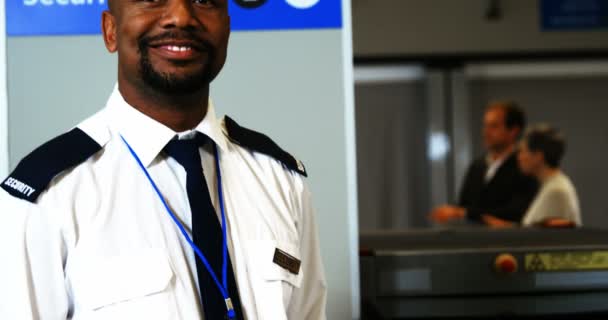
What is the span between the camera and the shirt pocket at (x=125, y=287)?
3.16 feet

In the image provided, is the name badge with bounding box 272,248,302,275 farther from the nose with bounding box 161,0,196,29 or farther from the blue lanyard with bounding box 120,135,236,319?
the nose with bounding box 161,0,196,29

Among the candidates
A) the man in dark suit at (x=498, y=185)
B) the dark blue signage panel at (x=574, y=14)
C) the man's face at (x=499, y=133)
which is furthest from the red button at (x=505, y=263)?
the dark blue signage panel at (x=574, y=14)

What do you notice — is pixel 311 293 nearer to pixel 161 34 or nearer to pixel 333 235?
pixel 333 235

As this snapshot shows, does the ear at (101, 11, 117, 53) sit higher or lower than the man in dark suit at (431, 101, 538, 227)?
higher

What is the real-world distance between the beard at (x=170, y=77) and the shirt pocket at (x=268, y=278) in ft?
0.79

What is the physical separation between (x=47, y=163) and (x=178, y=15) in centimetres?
27

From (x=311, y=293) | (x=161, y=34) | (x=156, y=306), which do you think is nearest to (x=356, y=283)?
(x=311, y=293)

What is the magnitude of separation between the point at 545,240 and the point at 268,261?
85cm

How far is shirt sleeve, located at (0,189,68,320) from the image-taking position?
936 mm

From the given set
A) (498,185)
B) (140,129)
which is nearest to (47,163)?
(140,129)

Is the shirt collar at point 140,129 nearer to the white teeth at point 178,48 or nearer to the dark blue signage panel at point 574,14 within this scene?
the white teeth at point 178,48

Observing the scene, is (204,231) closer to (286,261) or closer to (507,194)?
(286,261)

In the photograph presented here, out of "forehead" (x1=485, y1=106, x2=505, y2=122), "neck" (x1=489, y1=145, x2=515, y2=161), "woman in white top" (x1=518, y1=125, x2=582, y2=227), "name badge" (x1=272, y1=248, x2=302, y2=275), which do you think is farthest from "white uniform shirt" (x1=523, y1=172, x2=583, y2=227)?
"name badge" (x1=272, y1=248, x2=302, y2=275)

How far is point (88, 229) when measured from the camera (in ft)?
3.22
